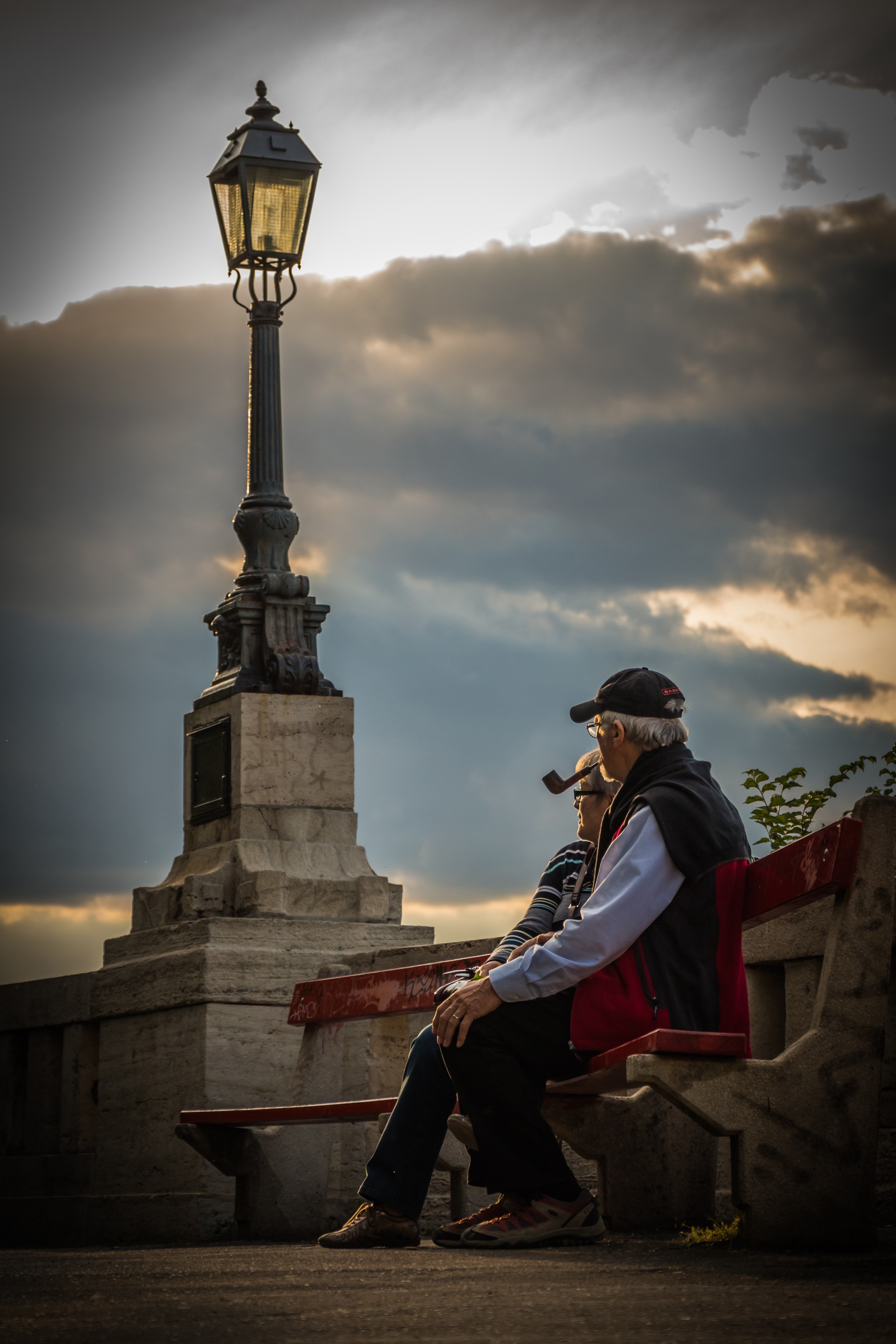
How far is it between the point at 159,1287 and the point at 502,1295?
72cm

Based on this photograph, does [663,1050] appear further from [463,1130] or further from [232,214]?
[232,214]

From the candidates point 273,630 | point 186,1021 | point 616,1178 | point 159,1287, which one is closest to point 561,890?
point 616,1178

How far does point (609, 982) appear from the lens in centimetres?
389

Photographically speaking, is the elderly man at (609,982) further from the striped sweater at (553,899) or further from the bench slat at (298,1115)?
the bench slat at (298,1115)

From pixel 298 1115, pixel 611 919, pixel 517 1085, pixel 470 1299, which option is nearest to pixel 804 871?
pixel 611 919

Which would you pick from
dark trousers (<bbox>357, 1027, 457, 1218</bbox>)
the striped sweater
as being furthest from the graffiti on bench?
dark trousers (<bbox>357, 1027, 457, 1218</bbox>)

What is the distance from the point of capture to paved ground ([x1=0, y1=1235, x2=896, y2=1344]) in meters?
2.35

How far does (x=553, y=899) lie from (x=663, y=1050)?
1.50m

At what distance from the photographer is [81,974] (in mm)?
8969

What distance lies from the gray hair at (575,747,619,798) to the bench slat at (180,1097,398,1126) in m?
1.09

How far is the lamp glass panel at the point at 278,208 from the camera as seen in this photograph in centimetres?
965

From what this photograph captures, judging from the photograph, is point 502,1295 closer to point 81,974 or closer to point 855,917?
point 855,917

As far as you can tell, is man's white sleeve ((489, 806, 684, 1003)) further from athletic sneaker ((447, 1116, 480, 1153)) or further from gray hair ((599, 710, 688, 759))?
athletic sneaker ((447, 1116, 480, 1153))

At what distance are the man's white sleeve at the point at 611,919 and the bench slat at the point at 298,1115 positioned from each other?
1.14 metres
